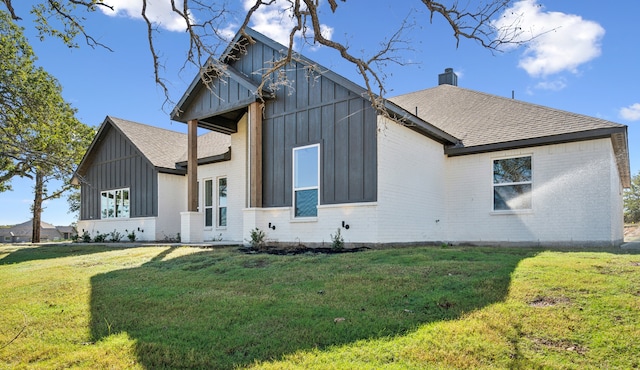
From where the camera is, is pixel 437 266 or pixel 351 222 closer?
pixel 437 266

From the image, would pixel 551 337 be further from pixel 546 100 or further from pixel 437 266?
pixel 546 100

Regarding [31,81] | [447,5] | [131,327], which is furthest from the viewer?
[31,81]

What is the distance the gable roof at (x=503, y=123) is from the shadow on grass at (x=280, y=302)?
5.02m

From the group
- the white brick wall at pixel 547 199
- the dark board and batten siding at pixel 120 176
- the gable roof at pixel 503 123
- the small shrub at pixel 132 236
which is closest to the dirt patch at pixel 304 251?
the white brick wall at pixel 547 199

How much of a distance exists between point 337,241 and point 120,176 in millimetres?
13175

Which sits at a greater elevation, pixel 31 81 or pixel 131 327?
pixel 31 81

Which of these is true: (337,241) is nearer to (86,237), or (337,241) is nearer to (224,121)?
(224,121)

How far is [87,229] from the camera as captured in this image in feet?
67.9

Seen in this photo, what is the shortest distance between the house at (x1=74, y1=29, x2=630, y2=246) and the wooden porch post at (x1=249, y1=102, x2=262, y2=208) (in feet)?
0.10

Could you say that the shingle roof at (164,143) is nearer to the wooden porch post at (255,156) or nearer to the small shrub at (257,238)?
the wooden porch post at (255,156)

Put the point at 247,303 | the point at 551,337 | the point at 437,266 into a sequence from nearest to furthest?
the point at 551,337 < the point at 247,303 < the point at 437,266

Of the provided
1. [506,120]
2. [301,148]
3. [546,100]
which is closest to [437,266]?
[301,148]

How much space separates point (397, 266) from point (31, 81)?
16829mm

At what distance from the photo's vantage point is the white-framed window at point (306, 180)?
37.1ft
